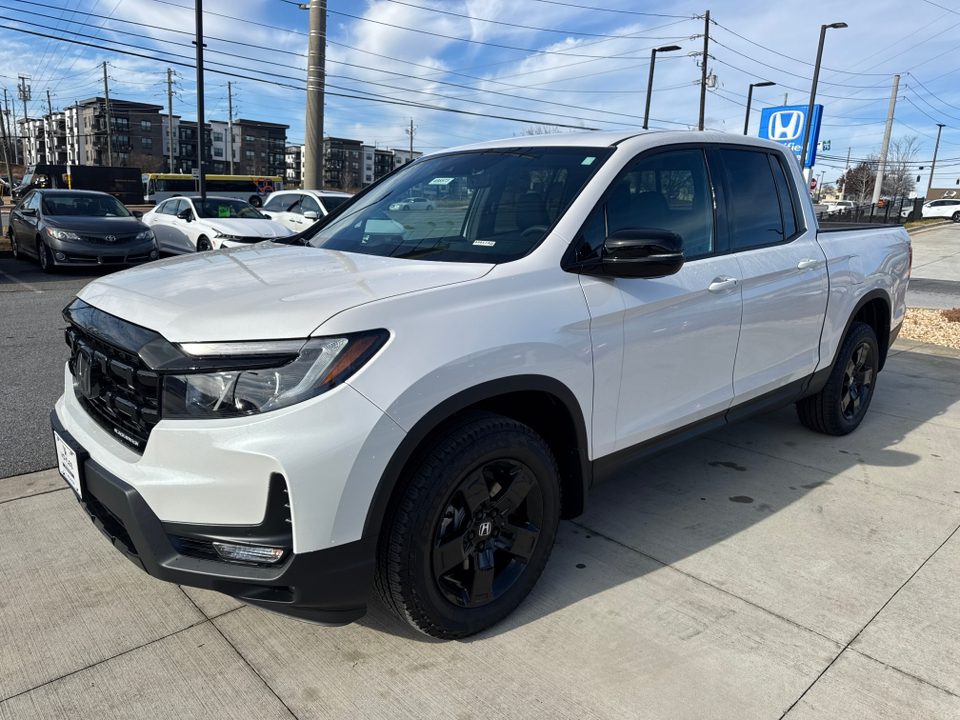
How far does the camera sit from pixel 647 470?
14.0ft

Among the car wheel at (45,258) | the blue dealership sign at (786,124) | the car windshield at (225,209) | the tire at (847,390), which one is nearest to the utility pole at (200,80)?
the car windshield at (225,209)

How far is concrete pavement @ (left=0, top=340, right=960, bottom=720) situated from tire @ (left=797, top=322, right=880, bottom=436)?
93 cm

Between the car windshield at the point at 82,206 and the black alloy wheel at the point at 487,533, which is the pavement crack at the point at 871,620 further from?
the car windshield at the point at 82,206

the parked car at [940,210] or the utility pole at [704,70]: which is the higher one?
the utility pole at [704,70]

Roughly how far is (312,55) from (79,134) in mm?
94925

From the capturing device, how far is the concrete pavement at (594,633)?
231cm

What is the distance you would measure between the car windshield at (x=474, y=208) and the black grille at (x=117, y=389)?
1.10 metres

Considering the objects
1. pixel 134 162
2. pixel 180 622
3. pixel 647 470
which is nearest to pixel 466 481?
pixel 180 622

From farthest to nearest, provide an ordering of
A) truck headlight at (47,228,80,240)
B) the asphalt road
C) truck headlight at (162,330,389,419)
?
truck headlight at (47,228,80,240)
the asphalt road
truck headlight at (162,330,389,419)

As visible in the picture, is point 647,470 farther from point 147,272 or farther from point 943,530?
point 147,272

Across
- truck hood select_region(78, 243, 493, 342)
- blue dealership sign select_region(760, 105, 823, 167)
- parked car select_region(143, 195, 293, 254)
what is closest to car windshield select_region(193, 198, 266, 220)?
parked car select_region(143, 195, 293, 254)

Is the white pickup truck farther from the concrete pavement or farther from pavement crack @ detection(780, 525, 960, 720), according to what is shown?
pavement crack @ detection(780, 525, 960, 720)

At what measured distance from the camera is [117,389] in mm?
2365

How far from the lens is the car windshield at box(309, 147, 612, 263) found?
113 inches
